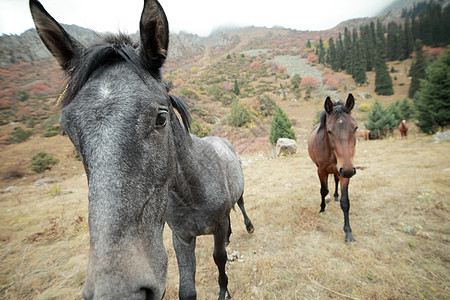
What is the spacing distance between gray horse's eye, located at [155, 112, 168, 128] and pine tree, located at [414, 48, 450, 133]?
17953 mm

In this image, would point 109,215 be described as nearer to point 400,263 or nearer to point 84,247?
point 400,263

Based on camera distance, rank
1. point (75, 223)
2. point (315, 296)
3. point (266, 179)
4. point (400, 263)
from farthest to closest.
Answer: point (266, 179), point (75, 223), point (400, 263), point (315, 296)

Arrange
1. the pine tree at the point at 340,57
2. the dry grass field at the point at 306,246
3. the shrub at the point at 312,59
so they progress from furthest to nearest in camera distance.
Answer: the shrub at the point at 312,59 → the pine tree at the point at 340,57 → the dry grass field at the point at 306,246

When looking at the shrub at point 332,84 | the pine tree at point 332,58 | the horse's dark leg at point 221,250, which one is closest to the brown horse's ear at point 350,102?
the horse's dark leg at point 221,250

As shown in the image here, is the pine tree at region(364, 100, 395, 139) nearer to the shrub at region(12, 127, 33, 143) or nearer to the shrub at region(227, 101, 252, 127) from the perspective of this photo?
the shrub at region(227, 101, 252, 127)

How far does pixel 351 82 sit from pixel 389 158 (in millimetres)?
46798

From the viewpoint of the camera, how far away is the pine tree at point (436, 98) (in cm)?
1096

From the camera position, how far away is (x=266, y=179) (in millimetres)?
7434

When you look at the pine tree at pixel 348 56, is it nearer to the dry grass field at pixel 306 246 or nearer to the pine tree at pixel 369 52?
the pine tree at pixel 369 52

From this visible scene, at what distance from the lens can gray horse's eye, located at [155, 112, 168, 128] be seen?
1.17 meters

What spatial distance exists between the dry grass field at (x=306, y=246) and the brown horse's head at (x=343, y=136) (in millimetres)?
1537

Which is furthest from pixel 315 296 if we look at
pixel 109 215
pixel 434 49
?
pixel 434 49

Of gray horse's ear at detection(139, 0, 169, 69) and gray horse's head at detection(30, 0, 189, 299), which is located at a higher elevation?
gray horse's ear at detection(139, 0, 169, 69)

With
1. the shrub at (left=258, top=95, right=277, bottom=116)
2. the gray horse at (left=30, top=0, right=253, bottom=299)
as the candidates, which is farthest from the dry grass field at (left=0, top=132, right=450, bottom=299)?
the shrub at (left=258, top=95, right=277, bottom=116)
